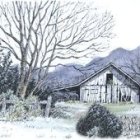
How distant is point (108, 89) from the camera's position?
9539mm

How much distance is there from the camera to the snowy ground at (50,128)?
940 cm

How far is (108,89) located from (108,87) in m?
0.07

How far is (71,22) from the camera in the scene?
10219mm

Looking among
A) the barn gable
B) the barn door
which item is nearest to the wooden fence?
the barn gable

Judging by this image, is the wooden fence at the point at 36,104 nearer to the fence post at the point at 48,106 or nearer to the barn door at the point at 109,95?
the fence post at the point at 48,106

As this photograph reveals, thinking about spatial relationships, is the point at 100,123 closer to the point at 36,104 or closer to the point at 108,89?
the point at 108,89

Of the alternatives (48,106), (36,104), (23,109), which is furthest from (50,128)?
(23,109)

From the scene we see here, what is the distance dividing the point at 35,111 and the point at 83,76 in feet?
4.85

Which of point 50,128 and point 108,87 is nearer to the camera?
point 108,87

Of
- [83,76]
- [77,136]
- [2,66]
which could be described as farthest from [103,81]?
[2,66]

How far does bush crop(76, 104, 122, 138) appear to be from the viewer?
30.3 feet

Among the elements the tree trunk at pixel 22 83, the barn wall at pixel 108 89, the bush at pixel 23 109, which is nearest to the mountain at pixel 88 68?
the barn wall at pixel 108 89

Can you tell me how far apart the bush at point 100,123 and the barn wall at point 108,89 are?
0.65 ft

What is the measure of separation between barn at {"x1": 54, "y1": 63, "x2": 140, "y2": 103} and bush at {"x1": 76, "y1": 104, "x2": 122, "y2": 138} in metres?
0.20
